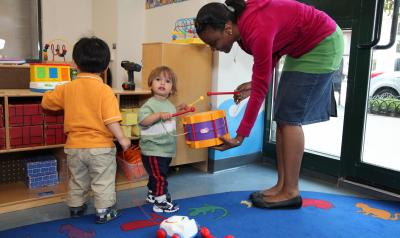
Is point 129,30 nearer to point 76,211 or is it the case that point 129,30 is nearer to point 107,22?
point 107,22

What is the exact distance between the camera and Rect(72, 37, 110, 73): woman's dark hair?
1747mm

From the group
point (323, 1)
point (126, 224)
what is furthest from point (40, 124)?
point (323, 1)

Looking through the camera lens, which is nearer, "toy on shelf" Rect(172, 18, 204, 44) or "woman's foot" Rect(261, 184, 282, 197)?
"woman's foot" Rect(261, 184, 282, 197)

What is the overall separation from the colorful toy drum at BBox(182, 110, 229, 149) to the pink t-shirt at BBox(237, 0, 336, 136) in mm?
228

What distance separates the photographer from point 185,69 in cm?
253

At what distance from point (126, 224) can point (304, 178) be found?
1.43 m

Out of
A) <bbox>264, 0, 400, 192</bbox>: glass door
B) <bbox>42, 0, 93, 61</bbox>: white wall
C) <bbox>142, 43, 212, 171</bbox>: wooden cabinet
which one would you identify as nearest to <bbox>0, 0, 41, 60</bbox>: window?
<bbox>42, 0, 93, 61</bbox>: white wall

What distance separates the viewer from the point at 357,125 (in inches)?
95.3

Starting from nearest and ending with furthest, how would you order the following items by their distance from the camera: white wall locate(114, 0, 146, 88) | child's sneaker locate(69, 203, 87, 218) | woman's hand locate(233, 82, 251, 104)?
child's sneaker locate(69, 203, 87, 218) → woman's hand locate(233, 82, 251, 104) → white wall locate(114, 0, 146, 88)

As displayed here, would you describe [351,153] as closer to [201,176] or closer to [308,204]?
[308,204]

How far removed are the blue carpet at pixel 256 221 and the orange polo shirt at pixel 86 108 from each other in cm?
40

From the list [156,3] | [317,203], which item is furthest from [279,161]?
[156,3]

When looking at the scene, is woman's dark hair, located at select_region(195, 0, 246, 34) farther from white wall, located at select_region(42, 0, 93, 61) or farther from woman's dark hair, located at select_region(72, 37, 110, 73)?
white wall, located at select_region(42, 0, 93, 61)

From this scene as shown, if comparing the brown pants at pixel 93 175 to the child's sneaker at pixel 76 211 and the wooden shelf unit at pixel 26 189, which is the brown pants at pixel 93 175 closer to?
the child's sneaker at pixel 76 211
